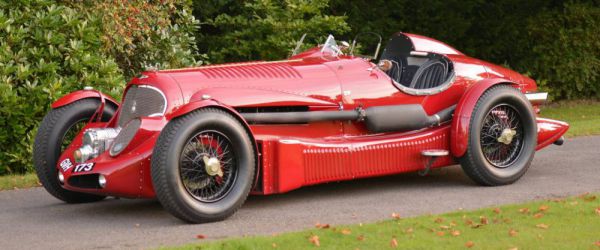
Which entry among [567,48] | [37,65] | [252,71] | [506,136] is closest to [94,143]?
[252,71]

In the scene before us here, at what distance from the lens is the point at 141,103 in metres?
8.51

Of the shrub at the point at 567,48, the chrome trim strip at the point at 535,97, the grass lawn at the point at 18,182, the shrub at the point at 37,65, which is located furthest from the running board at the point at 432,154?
the shrub at the point at 567,48

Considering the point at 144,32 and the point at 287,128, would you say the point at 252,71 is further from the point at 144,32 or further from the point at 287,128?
the point at 144,32

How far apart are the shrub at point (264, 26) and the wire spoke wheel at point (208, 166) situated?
6.84 meters

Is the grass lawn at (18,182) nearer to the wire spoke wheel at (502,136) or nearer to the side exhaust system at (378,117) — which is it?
the side exhaust system at (378,117)

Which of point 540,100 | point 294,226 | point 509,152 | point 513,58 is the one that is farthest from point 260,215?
point 513,58

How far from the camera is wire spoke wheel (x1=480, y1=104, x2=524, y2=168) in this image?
9359 millimetres

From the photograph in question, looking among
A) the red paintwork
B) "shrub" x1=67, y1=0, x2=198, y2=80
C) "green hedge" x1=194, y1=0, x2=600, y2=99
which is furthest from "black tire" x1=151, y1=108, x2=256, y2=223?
"green hedge" x1=194, y1=0, x2=600, y2=99

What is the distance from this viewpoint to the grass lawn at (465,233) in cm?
671

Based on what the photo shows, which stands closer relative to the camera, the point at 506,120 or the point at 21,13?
the point at 506,120

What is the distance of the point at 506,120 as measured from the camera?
373 inches

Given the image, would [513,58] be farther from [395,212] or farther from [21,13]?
[395,212]

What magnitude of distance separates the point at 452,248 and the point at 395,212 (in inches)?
60.5

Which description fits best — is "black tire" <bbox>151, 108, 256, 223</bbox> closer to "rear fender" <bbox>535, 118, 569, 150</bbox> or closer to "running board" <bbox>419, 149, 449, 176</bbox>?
"running board" <bbox>419, 149, 449, 176</bbox>
